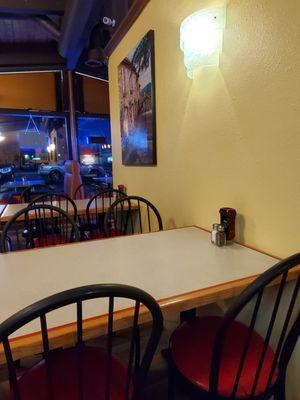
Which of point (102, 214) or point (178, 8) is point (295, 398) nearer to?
point (102, 214)

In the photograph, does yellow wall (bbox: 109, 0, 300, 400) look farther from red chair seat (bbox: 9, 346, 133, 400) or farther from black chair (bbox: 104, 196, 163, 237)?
red chair seat (bbox: 9, 346, 133, 400)

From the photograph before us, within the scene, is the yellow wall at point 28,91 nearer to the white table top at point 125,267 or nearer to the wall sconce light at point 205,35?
the wall sconce light at point 205,35

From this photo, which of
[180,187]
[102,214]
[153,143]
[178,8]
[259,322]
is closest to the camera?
[259,322]

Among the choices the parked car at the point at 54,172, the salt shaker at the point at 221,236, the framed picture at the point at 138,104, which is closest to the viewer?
the salt shaker at the point at 221,236

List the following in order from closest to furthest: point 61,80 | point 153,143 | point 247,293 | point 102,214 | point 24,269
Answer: point 247,293 → point 24,269 → point 153,143 → point 102,214 → point 61,80

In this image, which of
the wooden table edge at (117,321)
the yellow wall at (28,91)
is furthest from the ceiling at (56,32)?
the wooden table edge at (117,321)

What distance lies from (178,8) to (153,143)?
3.09 feet

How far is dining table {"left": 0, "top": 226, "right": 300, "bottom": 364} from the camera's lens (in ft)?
2.47

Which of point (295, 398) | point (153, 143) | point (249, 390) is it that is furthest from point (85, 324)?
point (153, 143)

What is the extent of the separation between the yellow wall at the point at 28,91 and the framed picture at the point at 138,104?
105 inches

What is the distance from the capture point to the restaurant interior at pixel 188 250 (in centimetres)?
76

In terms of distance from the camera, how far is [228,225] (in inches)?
53.4

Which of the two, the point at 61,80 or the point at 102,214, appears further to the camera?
the point at 61,80

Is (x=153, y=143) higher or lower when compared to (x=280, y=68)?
lower
